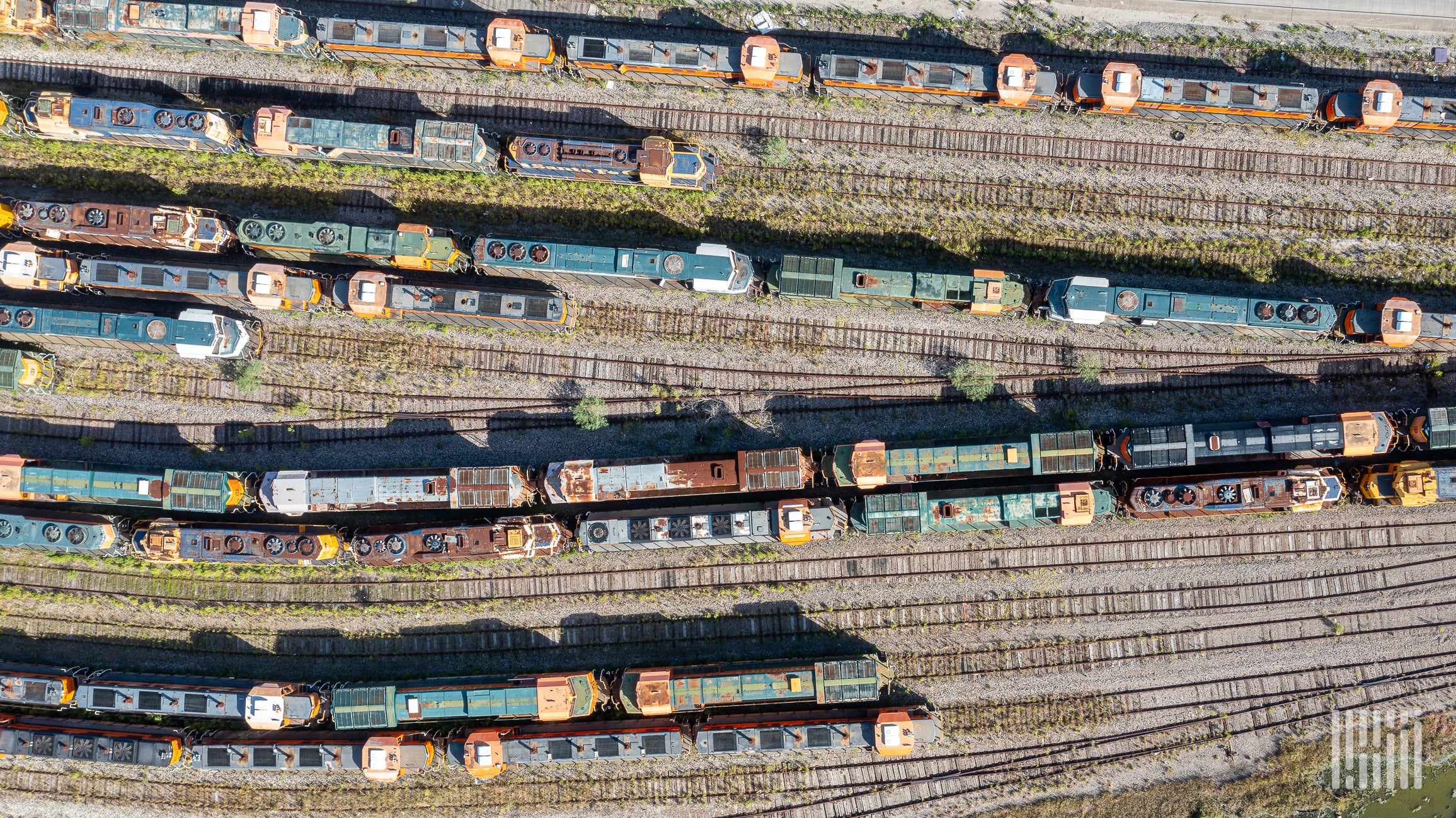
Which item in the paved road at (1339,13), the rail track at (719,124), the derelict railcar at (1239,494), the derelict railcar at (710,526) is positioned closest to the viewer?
the derelict railcar at (1239,494)

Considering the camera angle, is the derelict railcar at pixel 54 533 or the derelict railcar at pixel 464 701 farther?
the derelict railcar at pixel 54 533

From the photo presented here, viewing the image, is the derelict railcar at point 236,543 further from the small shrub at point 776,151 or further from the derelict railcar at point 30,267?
the small shrub at point 776,151

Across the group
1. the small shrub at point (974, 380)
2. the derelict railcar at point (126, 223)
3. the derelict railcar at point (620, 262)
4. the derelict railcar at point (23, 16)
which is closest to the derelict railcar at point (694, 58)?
the derelict railcar at point (620, 262)

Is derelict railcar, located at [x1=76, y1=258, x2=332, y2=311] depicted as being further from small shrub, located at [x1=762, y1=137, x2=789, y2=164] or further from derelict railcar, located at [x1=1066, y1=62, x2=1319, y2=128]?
derelict railcar, located at [x1=1066, y1=62, x2=1319, y2=128]

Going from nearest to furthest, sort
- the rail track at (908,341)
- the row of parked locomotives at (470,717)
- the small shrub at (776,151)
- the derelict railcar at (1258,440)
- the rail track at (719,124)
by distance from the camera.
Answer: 1. the derelict railcar at (1258,440)
2. the row of parked locomotives at (470,717)
3. the rail track at (908,341)
4. the small shrub at (776,151)
5. the rail track at (719,124)

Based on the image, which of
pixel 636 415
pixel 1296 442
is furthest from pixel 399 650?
pixel 1296 442

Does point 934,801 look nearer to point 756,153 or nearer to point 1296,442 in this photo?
point 1296,442
